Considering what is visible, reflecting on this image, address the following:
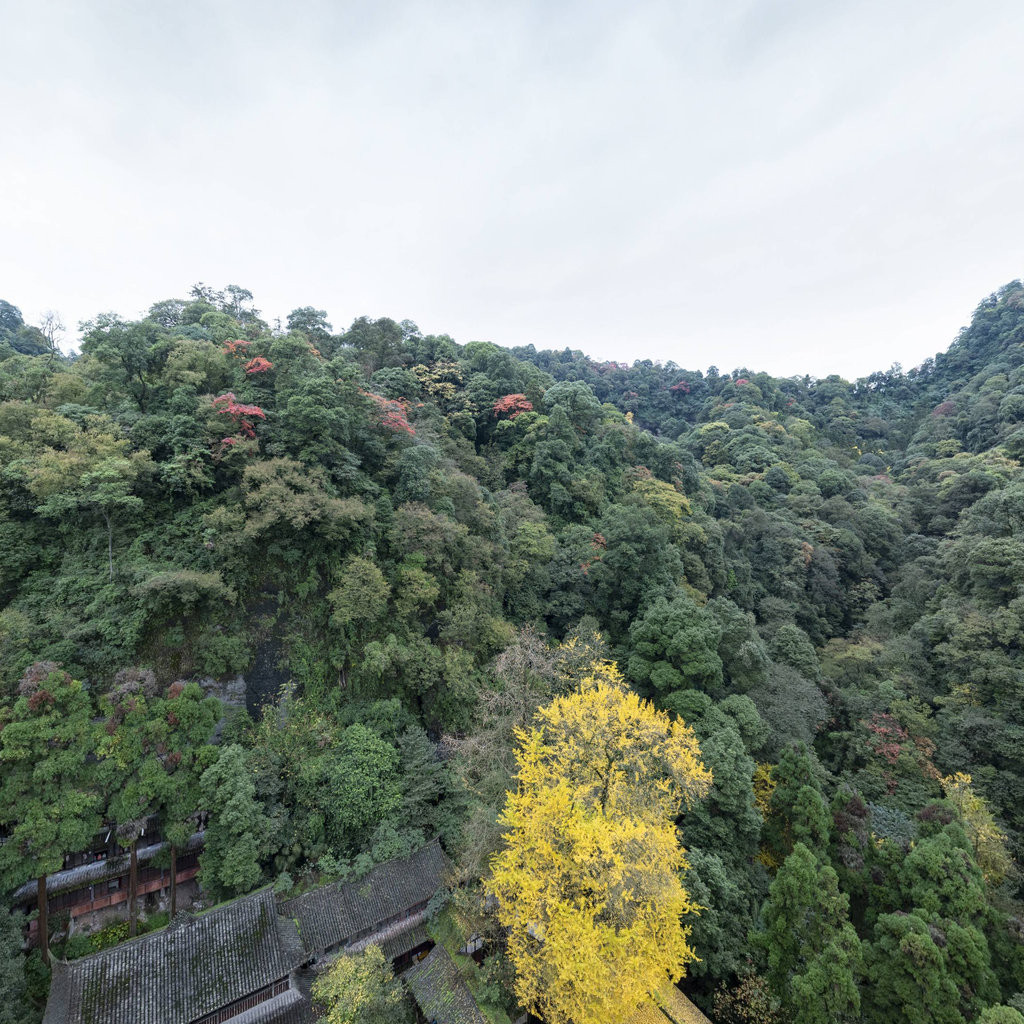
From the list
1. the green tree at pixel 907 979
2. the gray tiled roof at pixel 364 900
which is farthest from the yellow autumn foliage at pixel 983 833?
the gray tiled roof at pixel 364 900

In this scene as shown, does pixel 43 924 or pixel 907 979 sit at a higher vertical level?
pixel 907 979

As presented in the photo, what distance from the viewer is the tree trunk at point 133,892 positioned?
10.7m

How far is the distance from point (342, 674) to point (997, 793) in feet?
75.4

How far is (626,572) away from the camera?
21156 millimetres

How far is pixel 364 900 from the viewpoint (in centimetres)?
1138

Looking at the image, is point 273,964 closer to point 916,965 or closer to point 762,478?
point 916,965

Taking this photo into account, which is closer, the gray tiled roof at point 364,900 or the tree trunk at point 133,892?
the tree trunk at point 133,892

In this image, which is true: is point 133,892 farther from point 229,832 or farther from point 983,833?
point 983,833

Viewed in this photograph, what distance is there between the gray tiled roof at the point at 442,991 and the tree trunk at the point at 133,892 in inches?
271

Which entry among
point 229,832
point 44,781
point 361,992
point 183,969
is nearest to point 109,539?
point 44,781

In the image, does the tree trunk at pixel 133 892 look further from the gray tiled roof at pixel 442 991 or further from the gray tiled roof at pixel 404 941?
the gray tiled roof at pixel 442 991

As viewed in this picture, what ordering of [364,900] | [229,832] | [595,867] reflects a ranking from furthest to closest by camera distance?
[364,900] < [229,832] < [595,867]

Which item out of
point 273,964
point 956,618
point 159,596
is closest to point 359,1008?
point 273,964

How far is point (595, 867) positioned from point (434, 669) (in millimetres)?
8052
